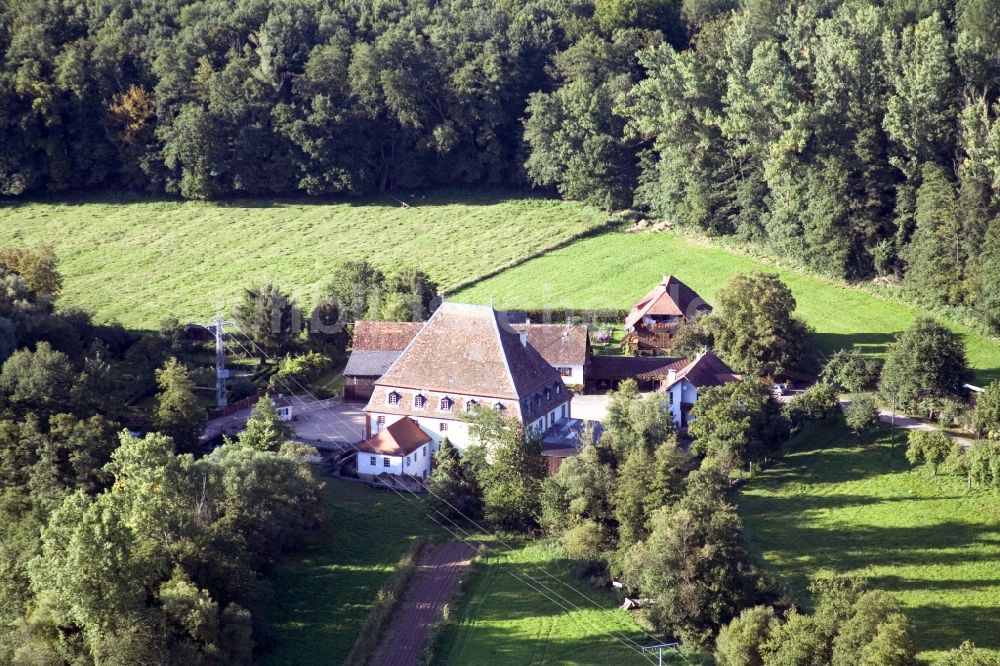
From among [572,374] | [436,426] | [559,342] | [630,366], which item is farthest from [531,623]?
[559,342]

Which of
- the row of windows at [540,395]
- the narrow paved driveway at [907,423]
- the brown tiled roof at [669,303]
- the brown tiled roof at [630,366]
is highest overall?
the brown tiled roof at [669,303]

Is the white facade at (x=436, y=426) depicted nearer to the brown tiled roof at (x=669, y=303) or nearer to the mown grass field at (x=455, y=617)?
the mown grass field at (x=455, y=617)

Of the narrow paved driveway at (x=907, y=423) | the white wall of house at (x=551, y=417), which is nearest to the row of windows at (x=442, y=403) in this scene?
the white wall of house at (x=551, y=417)

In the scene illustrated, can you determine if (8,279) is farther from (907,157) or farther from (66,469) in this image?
(907,157)

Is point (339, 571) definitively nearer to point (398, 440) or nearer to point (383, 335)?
point (398, 440)

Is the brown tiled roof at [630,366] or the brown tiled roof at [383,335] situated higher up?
the brown tiled roof at [383,335]

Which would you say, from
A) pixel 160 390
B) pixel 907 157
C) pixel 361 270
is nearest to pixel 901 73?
pixel 907 157

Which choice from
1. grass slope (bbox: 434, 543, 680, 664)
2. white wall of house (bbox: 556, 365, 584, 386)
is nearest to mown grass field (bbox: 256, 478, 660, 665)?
grass slope (bbox: 434, 543, 680, 664)
